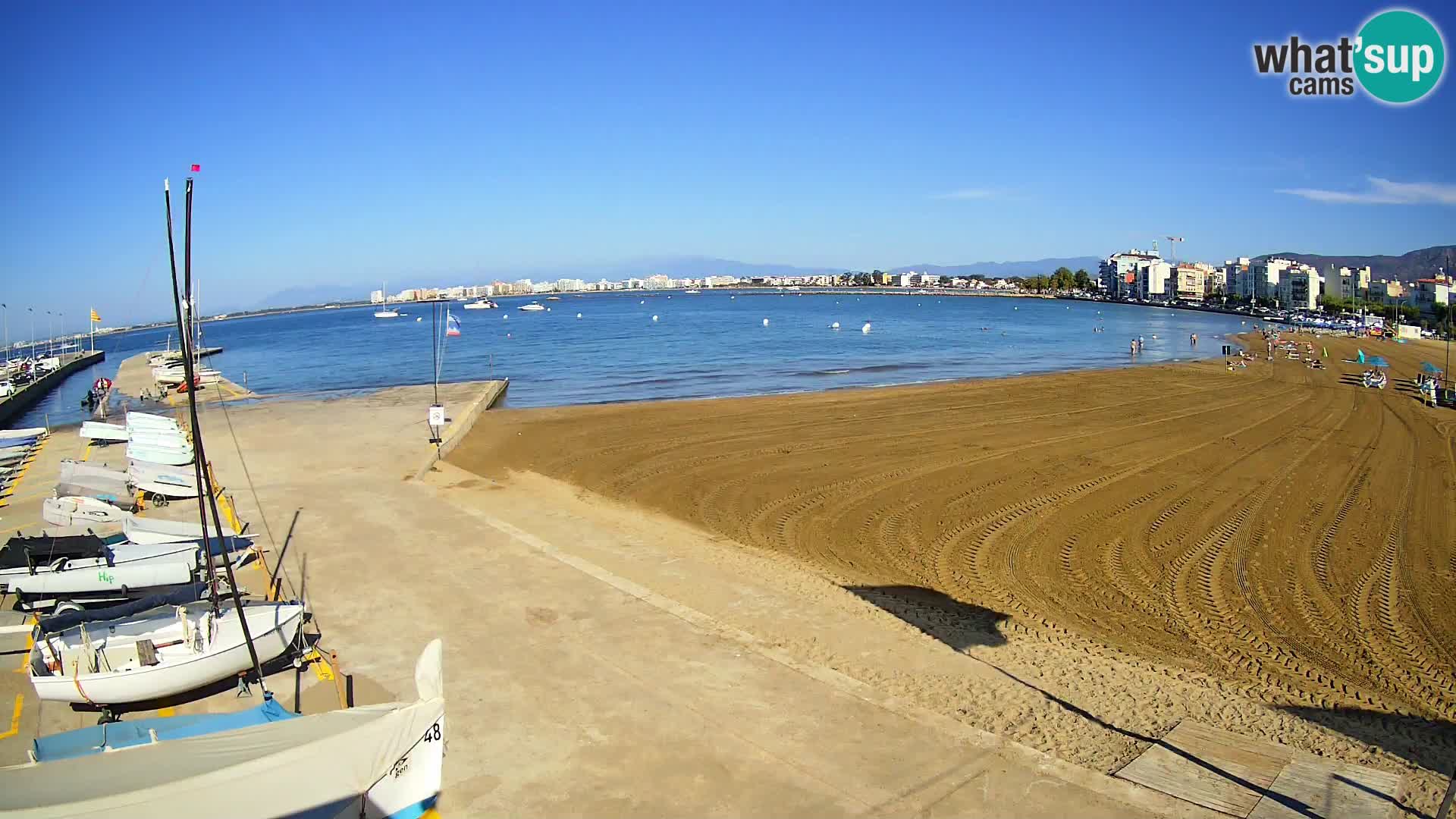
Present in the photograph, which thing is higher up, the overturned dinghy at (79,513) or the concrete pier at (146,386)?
the concrete pier at (146,386)

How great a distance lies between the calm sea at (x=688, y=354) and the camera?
42.9 m

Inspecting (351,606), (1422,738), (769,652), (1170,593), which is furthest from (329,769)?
(1170,593)

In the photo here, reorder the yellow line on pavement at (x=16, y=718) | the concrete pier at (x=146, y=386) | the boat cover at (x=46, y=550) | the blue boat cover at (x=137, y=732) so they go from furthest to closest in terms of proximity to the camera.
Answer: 1. the concrete pier at (x=146, y=386)
2. the boat cover at (x=46, y=550)
3. the yellow line on pavement at (x=16, y=718)
4. the blue boat cover at (x=137, y=732)

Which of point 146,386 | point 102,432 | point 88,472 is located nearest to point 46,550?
point 88,472

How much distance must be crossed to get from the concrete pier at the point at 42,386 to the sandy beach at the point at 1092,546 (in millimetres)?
27099

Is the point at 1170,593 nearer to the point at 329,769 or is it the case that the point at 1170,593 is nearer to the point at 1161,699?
the point at 1161,699

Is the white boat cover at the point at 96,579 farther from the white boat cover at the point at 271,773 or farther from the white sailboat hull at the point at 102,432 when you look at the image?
the white sailboat hull at the point at 102,432

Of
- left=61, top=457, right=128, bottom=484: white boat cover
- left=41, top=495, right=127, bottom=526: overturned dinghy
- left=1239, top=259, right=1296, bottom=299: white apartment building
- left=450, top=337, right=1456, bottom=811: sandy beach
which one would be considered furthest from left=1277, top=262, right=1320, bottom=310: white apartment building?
left=41, top=495, right=127, bottom=526: overturned dinghy

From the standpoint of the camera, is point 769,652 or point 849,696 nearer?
point 849,696

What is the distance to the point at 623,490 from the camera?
64.0 ft

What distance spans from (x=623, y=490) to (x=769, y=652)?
31.7 ft

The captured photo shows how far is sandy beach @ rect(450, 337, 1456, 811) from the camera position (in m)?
9.30

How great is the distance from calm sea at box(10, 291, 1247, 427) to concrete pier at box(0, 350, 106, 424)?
0.67 metres

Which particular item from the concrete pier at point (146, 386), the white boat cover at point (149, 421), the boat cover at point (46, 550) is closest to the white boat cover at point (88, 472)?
the boat cover at point (46, 550)
